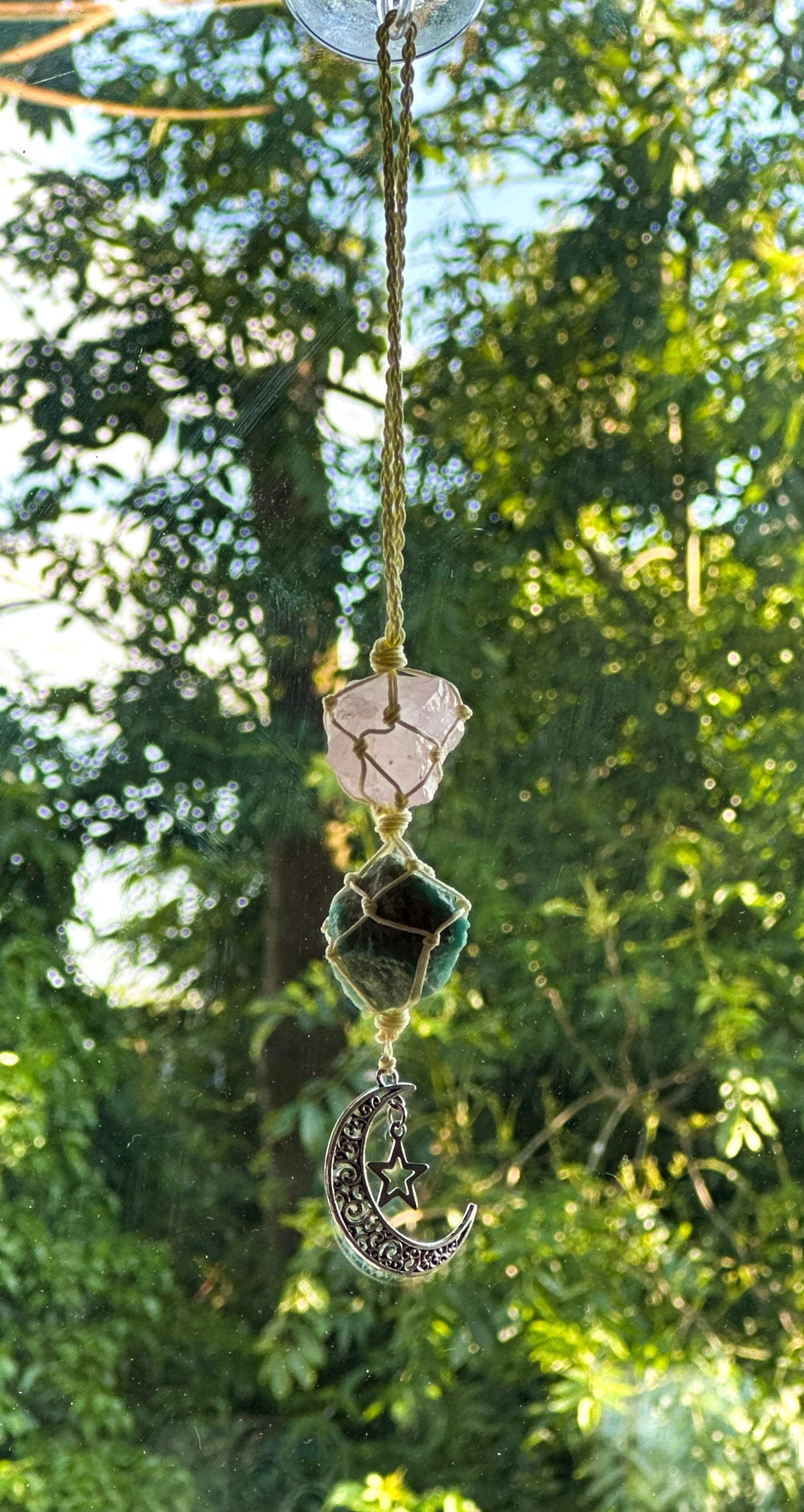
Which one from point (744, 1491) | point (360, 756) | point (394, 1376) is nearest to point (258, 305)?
point (360, 756)

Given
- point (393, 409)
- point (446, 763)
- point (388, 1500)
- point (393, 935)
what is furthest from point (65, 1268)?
point (393, 409)

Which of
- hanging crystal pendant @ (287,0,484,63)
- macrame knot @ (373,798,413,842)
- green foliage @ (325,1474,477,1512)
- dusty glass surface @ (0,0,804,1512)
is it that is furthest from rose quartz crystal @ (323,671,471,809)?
green foliage @ (325,1474,477,1512)

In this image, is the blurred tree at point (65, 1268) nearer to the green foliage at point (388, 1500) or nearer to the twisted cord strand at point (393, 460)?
the green foliage at point (388, 1500)

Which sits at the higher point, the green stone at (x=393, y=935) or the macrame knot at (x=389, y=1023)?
the green stone at (x=393, y=935)

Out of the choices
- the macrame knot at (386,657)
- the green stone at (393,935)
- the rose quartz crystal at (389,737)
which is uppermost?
the macrame knot at (386,657)

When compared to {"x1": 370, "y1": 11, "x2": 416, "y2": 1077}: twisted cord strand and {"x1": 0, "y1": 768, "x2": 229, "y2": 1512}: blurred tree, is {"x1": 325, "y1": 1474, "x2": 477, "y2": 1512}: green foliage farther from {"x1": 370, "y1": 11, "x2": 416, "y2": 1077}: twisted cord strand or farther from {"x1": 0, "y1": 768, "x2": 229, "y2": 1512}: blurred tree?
{"x1": 370, "y1": 11, "x2": 416, "y2": 1077}: twisted cord strand

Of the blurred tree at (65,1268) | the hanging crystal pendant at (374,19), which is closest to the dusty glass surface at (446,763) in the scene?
the blurred tree at (65,1268)

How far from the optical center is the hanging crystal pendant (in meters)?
0.52

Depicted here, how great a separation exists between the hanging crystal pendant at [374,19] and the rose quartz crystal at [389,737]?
241 mm

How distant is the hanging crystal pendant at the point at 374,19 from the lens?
52cm

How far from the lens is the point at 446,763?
880mm

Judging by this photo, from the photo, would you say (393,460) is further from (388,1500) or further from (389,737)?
(388,1500)

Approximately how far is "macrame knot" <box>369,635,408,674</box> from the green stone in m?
0.06

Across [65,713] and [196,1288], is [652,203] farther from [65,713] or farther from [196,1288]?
[196,1288]
